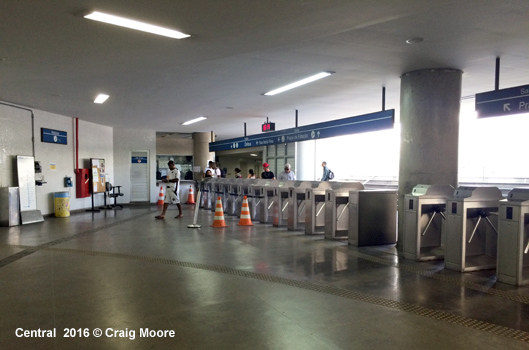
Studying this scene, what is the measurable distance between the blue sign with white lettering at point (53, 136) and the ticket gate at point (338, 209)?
881 centimetres

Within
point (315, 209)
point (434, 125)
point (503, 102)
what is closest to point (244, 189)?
point (315, 209)

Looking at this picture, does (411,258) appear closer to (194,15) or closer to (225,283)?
(225,283)

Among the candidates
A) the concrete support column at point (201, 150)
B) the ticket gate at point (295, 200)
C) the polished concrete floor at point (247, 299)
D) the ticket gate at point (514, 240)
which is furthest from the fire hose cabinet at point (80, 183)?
the ticket gate at point (514, 240)

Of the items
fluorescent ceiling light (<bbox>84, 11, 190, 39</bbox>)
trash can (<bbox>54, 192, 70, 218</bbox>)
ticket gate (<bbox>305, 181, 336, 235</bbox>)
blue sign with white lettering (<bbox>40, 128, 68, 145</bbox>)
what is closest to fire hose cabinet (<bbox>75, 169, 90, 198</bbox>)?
blue sign with white lettering (<bbox>40, 128, 68, 145</bbox>)

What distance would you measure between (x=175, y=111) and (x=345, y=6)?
8.70m

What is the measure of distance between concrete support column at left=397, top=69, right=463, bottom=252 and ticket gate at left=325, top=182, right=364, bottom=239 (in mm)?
1447

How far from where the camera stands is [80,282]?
4773 mm

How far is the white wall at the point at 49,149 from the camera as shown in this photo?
9.98 meters

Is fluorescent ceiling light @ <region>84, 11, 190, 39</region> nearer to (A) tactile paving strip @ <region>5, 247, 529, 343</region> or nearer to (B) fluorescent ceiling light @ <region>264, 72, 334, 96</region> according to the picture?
(A) tactile paving strip @ <region>5, 247, 529, 343</region>

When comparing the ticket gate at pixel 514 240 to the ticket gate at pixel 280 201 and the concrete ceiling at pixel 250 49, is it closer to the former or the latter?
the concrete ceiling at pixel 250 49

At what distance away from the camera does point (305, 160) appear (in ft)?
59.9

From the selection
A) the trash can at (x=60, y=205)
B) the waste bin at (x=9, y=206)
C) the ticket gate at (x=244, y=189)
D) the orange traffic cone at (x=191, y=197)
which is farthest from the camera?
the orange traffic cone at (x=191, y=197)

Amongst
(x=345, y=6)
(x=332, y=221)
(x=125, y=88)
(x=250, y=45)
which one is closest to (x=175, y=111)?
(x=125, y=88)

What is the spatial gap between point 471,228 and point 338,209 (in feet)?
9.45
